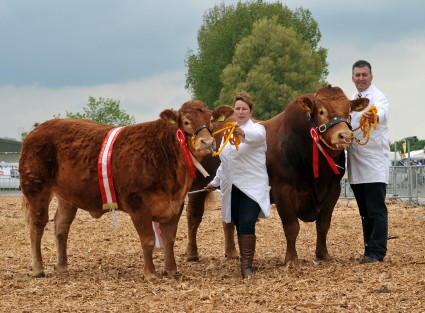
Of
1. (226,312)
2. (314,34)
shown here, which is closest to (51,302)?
(226,312)

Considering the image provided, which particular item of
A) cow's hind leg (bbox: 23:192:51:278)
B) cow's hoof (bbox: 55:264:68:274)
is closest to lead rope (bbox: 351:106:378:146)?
cow's hind leg (bbox: 23:192:51:278)

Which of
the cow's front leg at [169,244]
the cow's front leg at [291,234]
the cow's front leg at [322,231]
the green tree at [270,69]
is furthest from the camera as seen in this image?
the green tree at [270,69]

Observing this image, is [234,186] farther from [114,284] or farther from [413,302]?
[413,302]

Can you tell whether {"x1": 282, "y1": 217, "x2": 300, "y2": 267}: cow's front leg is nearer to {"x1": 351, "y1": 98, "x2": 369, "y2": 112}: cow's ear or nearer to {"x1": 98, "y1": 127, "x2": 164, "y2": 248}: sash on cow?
{"x1": 351, "y1": 98, "x2": 369, "y2": 112}: cow's ear

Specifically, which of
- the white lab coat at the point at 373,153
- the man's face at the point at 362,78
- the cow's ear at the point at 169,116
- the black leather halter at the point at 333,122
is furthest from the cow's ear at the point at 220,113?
the man's face at the point at 362,78

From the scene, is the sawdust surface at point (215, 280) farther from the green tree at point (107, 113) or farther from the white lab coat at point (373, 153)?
the green tree at point (107, 113)

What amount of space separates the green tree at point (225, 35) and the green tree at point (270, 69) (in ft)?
8.50

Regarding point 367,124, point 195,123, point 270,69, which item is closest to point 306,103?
point 367,124

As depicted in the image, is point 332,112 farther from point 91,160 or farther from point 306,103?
point 91,160

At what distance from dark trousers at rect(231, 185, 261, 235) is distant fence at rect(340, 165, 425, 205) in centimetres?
1338

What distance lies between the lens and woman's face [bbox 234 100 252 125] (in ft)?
25.9

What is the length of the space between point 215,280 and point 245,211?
2.60 feet

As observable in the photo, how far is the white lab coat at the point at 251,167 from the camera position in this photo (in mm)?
7855

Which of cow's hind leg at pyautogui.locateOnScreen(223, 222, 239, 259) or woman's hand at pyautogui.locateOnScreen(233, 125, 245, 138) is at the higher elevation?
woman's hand at pyautogui.locateOnScreen(233, 125, 245, 138)
